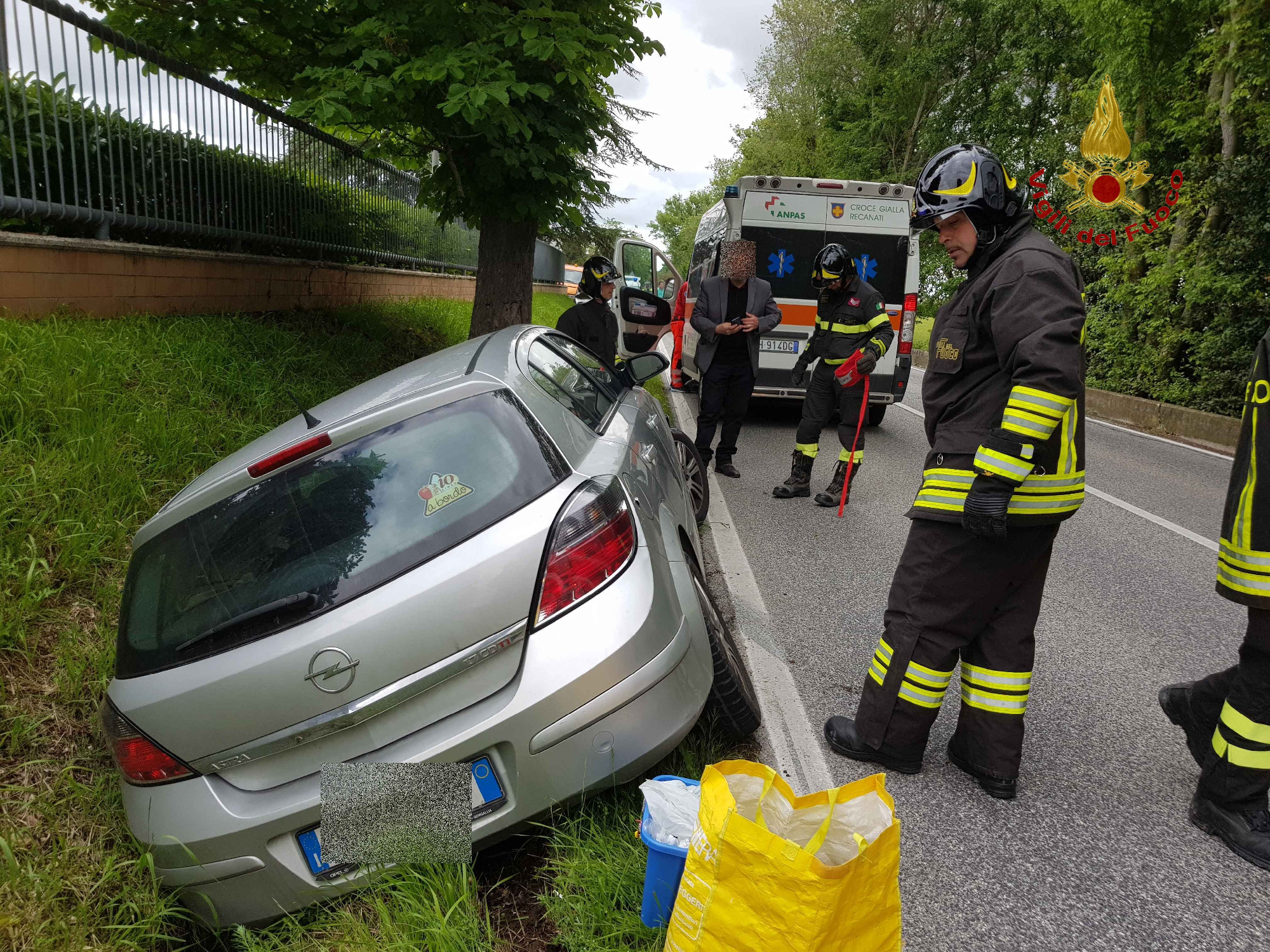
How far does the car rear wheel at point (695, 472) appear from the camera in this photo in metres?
5.77

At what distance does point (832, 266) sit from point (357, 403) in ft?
15.2

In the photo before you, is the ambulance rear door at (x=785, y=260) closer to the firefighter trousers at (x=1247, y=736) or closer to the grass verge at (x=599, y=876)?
the firefighter trousers at (x=1247, y=736)

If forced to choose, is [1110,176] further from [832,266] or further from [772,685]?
[772,685]

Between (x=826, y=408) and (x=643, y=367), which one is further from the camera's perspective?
(x=826, y=408)

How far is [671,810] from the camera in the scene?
2.10 meters

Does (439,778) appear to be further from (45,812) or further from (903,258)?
(903,258)

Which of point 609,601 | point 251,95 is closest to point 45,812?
point 609,601

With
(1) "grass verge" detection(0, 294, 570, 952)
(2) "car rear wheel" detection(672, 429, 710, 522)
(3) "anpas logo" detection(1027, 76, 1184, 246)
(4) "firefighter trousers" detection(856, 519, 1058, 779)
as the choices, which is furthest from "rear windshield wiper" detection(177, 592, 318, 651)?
(3) "anpas logo" detection(1027, 76, 1184, 246)

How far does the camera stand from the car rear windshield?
2.21 m

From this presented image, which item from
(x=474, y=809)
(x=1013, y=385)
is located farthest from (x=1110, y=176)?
(x=474, y=809)

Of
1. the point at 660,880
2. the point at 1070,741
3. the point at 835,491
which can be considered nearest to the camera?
the point at 660,880

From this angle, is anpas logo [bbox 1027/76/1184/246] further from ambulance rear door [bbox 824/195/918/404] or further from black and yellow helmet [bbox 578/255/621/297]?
black and yellow helmet [bbox 578/255/621/297]

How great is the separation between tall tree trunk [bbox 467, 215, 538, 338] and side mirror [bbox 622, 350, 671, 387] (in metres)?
4.40

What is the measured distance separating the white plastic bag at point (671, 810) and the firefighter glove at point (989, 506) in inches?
45.9
